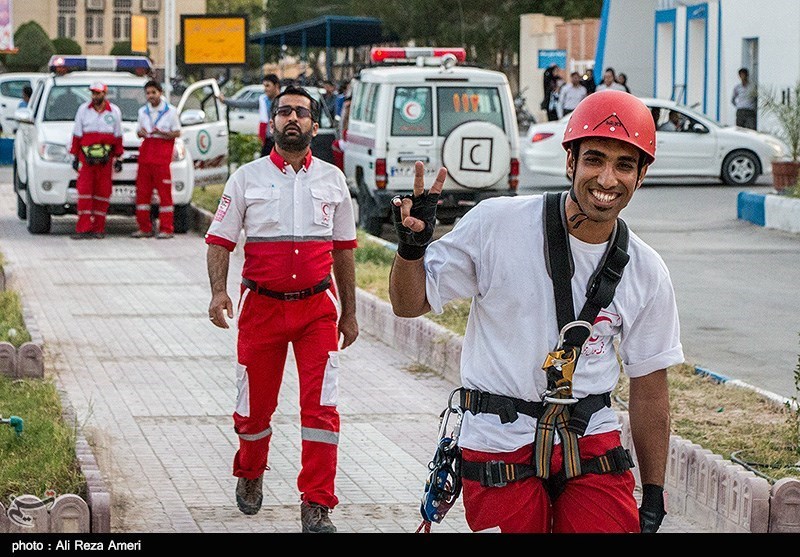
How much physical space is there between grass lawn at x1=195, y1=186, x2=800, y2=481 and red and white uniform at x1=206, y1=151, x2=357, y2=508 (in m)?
1.88

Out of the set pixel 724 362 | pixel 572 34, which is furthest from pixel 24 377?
pixel 572 34

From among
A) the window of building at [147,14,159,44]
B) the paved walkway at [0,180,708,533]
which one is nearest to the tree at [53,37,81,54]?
the window of building at [147,14,159,44]

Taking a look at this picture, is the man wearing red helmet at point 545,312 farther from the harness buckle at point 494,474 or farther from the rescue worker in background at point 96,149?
the rescue worker in background at point 96,149

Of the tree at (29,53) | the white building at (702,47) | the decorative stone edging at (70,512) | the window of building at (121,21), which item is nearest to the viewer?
the decorative stone edging at (70,512)

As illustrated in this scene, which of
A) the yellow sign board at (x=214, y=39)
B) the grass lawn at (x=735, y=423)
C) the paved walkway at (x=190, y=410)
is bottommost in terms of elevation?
the paved walkway at (x=190, y=410)

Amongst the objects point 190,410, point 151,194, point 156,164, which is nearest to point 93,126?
point 156,164

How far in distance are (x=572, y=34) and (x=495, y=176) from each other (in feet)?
110

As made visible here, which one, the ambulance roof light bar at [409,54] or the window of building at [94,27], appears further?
the window of building at [94,27]

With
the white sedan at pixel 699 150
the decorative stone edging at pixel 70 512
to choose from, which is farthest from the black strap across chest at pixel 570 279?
the white sedan at pixel 699 150

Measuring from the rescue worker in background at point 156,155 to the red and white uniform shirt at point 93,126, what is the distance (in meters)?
0.33

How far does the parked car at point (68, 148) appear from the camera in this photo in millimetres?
18812

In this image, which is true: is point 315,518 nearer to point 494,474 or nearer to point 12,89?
point 494,474

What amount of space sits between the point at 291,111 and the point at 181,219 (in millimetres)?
12854

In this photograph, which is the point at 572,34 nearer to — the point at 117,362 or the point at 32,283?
the point at 32,283
